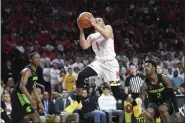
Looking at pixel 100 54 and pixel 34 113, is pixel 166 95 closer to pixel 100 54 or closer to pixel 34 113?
pixel 100 54

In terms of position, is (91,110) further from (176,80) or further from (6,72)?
(176,80)

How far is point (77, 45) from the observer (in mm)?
23938

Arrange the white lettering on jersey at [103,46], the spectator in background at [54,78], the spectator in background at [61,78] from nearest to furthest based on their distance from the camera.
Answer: the white lettering on jersey at [103,46] → the spectator in background at [61,78] → the spectator in background at [54,78]

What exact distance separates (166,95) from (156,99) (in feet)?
0.68

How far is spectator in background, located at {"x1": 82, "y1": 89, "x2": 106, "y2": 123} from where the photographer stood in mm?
15935

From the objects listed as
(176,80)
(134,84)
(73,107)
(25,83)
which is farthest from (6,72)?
(25,83)

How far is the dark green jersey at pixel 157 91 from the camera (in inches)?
442

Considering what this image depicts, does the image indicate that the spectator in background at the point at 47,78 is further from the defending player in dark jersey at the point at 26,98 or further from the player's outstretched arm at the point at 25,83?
the player's outstretched arm at the point at 25,83

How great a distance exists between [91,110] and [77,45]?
8.03 m

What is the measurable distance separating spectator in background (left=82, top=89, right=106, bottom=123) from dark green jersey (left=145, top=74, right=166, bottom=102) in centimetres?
465

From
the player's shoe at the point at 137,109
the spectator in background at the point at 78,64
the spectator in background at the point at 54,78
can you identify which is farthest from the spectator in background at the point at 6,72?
the player's shoe at the point at 137,109

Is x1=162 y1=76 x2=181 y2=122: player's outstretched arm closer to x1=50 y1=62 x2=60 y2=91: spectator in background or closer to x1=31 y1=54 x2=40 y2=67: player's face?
x1=31 y1=54 x2=40 y2=67: player's face

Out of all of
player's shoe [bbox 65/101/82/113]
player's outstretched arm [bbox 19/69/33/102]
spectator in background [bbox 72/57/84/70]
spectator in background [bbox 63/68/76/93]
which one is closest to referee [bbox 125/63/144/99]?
player's shoe [bbox 65/101/82/113]

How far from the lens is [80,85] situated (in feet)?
37.3
